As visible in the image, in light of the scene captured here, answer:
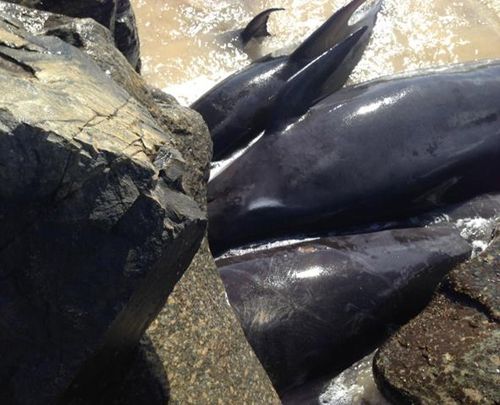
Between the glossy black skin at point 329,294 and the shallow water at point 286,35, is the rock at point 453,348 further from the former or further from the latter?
the shallow water at point 286,35

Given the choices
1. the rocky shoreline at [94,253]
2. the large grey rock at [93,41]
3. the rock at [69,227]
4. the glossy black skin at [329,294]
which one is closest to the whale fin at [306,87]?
the glossy black skin at [329,294]

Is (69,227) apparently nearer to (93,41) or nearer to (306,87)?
(93,41)

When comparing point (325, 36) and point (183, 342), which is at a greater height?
point (183, 342)

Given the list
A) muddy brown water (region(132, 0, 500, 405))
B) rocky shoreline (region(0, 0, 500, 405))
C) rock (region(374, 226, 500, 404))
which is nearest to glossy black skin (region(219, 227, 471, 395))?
rock (region(374, 226, 500, 404))

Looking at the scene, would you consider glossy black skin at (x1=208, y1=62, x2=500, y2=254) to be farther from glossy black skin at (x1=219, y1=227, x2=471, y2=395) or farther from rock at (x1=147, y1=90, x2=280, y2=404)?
rock at (x1=147, y1=90, x2=280, y2=404)

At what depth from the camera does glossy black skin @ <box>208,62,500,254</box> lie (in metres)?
4.78

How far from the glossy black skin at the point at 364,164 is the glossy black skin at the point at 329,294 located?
14.9 inches

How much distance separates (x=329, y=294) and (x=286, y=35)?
10.7 ft

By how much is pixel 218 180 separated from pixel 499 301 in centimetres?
196

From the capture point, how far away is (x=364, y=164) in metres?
4.86

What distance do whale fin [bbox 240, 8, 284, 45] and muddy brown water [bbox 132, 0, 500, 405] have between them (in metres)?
0.08

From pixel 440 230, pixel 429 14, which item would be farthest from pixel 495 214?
pixel 429 14

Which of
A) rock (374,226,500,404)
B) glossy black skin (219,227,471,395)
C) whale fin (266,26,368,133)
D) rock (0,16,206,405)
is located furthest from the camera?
whale fin (266,26,368,133)

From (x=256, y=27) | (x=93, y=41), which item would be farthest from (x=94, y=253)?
(x=256, y=27)
